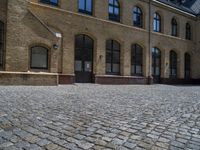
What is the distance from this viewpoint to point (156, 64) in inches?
1144

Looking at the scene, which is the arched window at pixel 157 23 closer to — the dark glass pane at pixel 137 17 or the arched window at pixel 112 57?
the dark glass pane at pixel 137 17

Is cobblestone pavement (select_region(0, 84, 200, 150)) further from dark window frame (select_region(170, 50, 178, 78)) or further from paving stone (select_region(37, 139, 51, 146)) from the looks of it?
dark window frame (select_region(170, 50, 178, 78))

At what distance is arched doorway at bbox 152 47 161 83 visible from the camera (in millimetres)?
28672

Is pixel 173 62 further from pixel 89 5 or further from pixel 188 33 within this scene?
pixel 89 5

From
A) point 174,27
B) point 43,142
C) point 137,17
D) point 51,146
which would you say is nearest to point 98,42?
point 137,17

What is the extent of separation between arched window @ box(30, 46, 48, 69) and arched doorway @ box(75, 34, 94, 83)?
418 cm

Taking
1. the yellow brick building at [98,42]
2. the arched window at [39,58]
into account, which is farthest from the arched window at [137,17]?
the arched window at [39,58]

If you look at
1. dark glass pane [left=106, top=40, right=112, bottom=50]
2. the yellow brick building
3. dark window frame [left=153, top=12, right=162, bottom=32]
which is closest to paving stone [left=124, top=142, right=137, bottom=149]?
the yellow brick building

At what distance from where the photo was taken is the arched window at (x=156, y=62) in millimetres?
28672

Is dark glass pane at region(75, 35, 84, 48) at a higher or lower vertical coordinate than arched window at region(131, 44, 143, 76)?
higher

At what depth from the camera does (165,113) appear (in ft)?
23.5

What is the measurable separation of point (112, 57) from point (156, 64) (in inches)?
274

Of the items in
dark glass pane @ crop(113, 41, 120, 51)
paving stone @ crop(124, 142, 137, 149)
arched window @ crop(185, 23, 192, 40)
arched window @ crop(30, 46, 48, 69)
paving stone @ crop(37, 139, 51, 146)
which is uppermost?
arched window @ crop(185, 23, 192, 40)

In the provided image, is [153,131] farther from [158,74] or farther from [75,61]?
[158,74]
